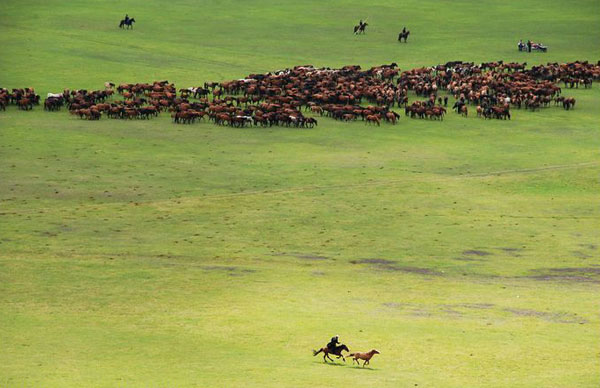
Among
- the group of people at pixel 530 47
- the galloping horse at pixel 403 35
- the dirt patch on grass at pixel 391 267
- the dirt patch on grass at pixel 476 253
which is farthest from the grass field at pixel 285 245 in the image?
the group of people at pixel 530 47

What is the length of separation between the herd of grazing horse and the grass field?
1.19 metres

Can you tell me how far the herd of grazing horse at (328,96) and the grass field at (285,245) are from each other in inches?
46.7

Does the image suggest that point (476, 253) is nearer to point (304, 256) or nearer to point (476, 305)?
point (304, 256)

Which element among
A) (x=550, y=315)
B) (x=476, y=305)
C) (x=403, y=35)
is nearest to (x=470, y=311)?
(x=476, y=305)

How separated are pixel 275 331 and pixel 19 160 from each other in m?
23.3

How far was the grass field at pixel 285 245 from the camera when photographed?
25.3 m

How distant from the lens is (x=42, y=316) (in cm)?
2855

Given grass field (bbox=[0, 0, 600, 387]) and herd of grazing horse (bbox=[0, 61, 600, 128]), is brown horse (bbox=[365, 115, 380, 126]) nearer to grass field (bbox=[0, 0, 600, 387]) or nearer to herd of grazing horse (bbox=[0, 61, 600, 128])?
herd of grazing horse (bbox=[0, 61, 600, 128])

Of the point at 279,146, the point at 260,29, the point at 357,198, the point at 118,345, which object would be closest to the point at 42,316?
the point at 118,345

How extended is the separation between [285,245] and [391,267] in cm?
393

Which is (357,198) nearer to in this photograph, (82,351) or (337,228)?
(337,228)

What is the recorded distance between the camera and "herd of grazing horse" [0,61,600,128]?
2256 inches

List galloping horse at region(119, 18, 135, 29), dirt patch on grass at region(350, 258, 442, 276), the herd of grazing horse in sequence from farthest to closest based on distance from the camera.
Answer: galloping horse at region(119, 18, 135, 29), the herd of grazing horse, dirt patch on grass at region(350, 258, 442, 276)

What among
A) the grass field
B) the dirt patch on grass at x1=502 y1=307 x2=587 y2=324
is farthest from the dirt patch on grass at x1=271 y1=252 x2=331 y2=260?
the dirt patch on grass at x1=502 y1=307 x2=587 y2=324
